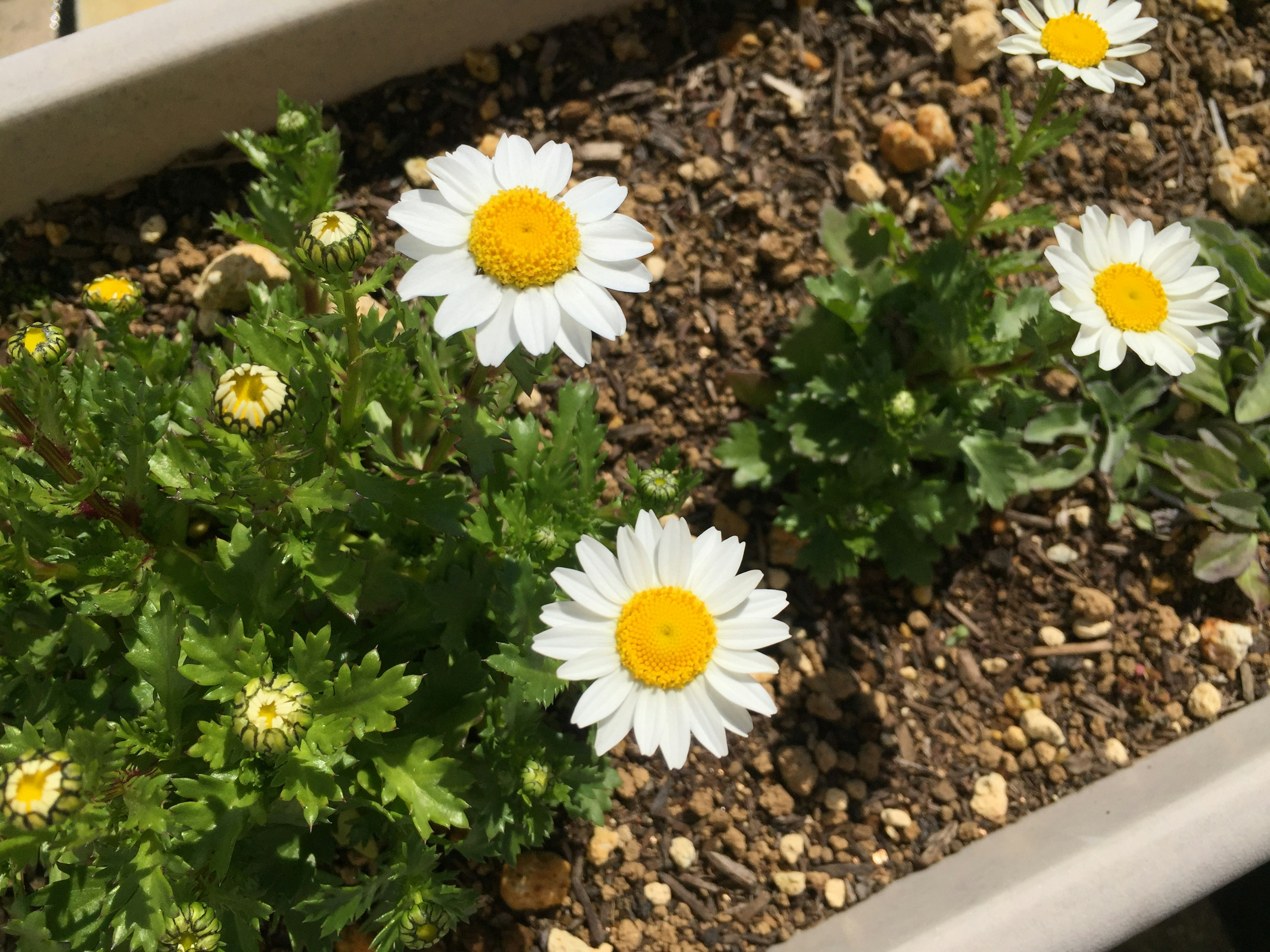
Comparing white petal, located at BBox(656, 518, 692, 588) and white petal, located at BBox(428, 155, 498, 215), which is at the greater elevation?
white petal, located at BBox(428, 155, 498, 215)

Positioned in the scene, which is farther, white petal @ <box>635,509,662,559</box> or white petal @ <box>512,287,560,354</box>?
white petal @ <box>635,509,662,559</box>

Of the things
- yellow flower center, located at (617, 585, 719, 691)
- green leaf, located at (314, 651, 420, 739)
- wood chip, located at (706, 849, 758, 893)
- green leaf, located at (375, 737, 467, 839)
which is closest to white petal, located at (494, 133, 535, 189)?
yellow flower center, located at (617, 585, 719, 691)

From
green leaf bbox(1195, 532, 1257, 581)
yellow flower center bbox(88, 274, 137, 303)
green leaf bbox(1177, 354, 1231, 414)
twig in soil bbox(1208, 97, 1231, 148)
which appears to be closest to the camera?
yellow flower center bbox(88, 274, 137, 303)

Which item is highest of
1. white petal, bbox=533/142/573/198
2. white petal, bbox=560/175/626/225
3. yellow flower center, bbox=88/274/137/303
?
yellow flower center, bbox=88/274/137/303

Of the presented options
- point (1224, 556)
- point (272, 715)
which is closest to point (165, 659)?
point (272, 715)

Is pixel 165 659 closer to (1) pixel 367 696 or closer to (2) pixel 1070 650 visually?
(1) pixel 367 696

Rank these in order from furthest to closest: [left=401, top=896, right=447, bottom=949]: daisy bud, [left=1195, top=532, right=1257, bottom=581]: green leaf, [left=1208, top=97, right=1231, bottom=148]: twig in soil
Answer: [left=1208, top=97, right=1231, bottom=148]: twig in soil
[left=1195, top=532, right=1257, bottom=581]: green leaf
[left=401, top=896, right=447, bottom=949]: daisy bud

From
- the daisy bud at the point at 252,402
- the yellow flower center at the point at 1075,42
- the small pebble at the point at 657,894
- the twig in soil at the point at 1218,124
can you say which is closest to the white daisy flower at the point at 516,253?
the daisy bud at the point at 252,402

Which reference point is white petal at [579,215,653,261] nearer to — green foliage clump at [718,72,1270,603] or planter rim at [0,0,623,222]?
green foliage clump at [718,72,1270,603]

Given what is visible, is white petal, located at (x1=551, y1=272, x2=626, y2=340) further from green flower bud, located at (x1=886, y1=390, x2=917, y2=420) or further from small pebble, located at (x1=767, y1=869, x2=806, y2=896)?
small pebble, located at (x1=767, y1=869, x2=806, y2=896)
